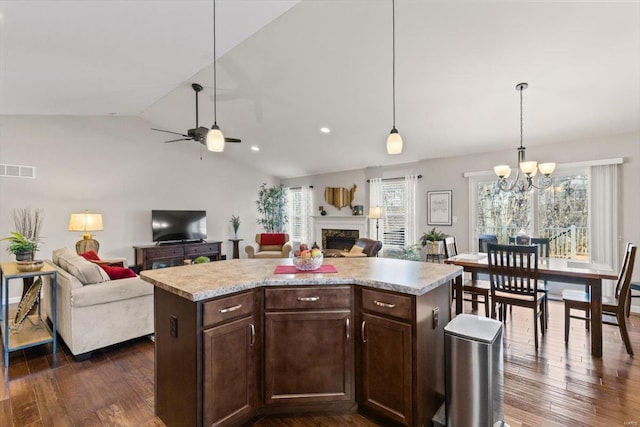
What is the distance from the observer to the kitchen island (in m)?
1.78

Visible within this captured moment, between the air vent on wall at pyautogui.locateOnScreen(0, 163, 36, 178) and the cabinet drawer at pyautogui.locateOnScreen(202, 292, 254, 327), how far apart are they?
555 cm

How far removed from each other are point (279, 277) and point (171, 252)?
211 inches

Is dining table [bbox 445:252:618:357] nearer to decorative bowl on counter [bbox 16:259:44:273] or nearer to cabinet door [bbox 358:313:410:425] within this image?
cabinet door [bbox 358:313:410:425]

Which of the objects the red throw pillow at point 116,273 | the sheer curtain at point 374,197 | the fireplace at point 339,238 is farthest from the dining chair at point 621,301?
the red throw pillow at point 116,273

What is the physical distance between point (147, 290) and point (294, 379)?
6.83 feet

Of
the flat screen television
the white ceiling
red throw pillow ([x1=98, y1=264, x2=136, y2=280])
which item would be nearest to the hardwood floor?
red throw pillow ([x1=98, y1=264, x2=136, y2=280])

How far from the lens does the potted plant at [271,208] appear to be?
335 inches

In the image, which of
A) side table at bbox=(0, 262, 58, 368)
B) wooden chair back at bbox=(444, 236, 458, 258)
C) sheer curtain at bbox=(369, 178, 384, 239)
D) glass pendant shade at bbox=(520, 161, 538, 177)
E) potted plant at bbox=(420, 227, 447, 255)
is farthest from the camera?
sheer curtain at bbox=(369, 178, 384, 239)

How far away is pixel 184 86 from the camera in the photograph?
4.77m

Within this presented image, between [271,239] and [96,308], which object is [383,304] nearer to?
[96,308]

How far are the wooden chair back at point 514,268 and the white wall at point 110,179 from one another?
643cm

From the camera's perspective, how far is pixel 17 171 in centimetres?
497

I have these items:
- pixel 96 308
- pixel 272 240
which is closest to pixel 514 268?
pixel 96 308

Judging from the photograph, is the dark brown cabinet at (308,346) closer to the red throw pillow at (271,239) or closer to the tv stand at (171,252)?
the tv stand at (171,252)
